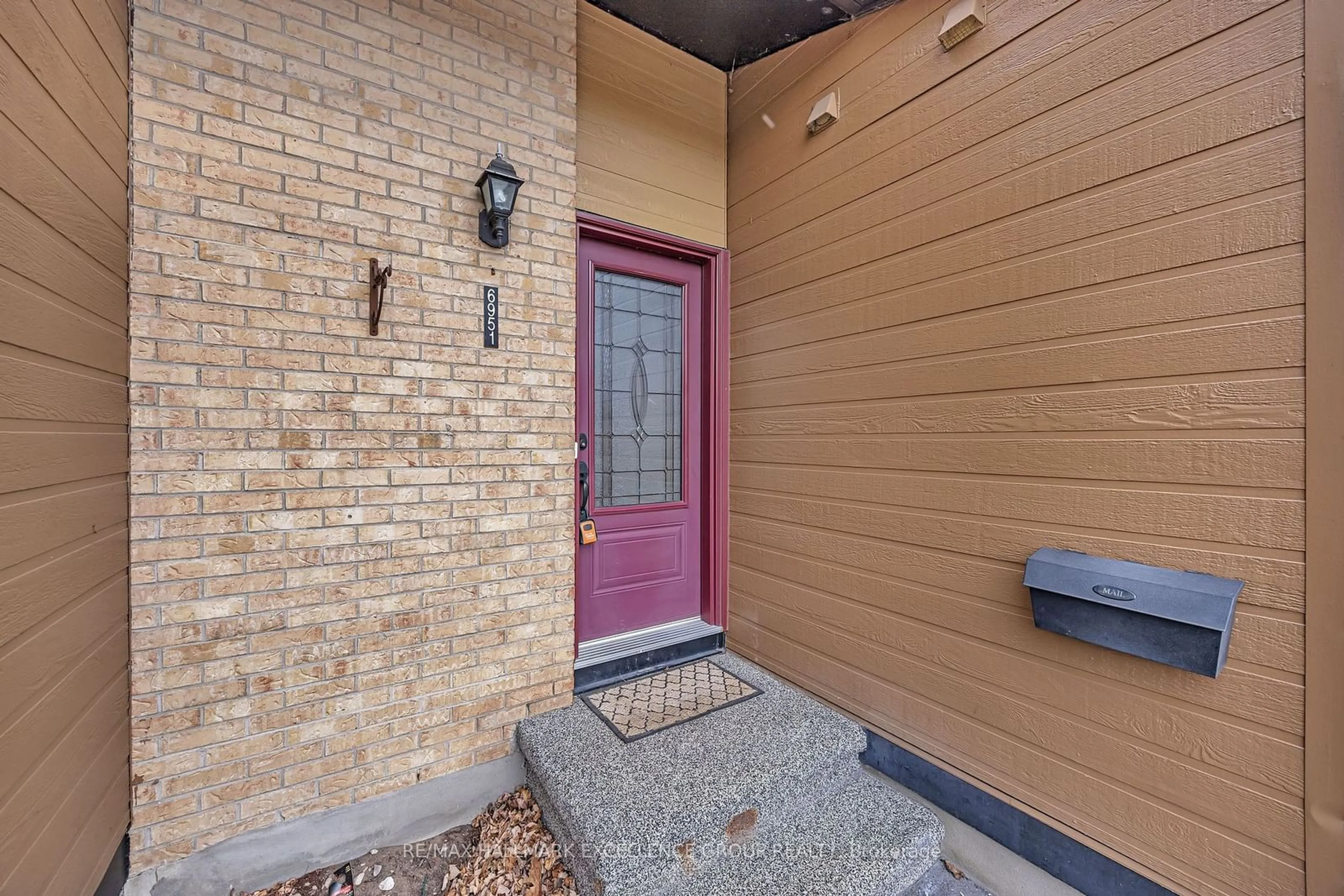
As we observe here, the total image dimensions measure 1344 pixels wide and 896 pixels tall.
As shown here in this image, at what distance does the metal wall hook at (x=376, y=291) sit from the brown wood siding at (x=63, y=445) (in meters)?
0.62

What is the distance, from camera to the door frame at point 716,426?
9.22 feet

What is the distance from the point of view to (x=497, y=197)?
A: 193cm

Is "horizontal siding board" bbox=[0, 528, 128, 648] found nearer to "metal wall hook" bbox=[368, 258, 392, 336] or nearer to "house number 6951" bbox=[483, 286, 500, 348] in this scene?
"metal wall hook" bbox=[368, 258, 392, 336]

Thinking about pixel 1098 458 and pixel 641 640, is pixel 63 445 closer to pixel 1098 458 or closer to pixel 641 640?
pixel 641 640

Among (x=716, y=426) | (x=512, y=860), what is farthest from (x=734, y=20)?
(x=512, y=860)

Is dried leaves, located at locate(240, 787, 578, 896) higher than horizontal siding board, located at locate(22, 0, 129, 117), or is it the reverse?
horizontal siding board, located at locate(22, 0, 129, 117)

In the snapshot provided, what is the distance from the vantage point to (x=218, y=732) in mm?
1642

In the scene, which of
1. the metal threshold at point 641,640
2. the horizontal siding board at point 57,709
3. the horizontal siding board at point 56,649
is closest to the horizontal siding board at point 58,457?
the horizontal siding board at point 56,649

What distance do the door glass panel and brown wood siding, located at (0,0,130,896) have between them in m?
1.61

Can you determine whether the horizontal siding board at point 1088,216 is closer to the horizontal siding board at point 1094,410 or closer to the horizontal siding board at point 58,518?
the horizontal siding board at point 1094,410

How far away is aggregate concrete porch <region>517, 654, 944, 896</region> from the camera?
157 cm

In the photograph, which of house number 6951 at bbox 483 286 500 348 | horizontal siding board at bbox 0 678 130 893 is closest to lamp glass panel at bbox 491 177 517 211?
house number 6951 at bbox 483 286 500 348

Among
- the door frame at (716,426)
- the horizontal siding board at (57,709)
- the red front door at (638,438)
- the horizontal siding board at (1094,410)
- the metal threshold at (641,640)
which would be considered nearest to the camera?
the horizontal siding board at (57,709)

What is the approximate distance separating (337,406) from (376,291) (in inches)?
16.3
